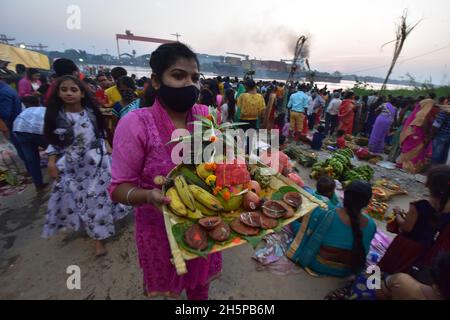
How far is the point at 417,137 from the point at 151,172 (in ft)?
25.0

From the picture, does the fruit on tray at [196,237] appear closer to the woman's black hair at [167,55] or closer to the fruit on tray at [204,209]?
the fruit on tray at [204,209]

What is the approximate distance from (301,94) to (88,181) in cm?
762

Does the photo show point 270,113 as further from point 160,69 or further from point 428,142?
point 160,69

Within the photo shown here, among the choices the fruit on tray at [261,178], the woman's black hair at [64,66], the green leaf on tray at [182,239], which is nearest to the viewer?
the green leaf on tray at [182,239]

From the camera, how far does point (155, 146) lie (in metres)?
1.37

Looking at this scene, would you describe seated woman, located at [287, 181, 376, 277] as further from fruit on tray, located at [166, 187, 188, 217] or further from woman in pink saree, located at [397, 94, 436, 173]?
woman in pink saree, located at [397, 94, 436, 173]

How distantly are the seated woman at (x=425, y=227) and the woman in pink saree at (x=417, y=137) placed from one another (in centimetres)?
461

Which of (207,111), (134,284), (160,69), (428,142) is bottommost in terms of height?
(134,284)

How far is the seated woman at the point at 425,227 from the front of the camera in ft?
7.67

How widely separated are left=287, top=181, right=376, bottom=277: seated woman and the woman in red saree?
284 inches

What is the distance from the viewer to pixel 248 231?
4.27ft

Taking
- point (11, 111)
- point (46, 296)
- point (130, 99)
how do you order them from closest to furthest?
point (46, 296), point (130, 99), point (11, 111)

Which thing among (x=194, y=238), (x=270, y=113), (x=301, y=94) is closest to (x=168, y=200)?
(x=194, y=238)

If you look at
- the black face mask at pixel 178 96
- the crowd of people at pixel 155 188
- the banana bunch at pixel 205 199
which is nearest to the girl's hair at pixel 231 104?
the crowd of people at pixel 155 188
